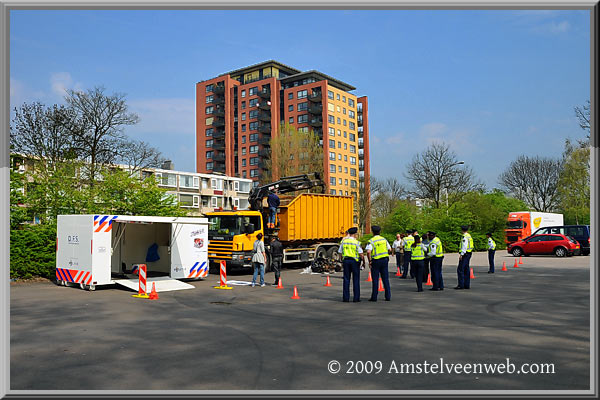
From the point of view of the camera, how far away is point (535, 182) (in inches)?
2601

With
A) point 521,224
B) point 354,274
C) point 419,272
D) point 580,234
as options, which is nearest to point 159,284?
point 354,274

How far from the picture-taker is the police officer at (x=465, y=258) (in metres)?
13.9

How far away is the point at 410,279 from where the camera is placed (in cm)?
1842

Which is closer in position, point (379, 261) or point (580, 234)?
point (379, 261)

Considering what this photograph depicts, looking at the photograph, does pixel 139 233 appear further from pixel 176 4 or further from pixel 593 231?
pixel 593 231

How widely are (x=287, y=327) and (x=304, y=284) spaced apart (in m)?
8.01

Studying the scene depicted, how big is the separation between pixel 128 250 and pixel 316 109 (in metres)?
70.4

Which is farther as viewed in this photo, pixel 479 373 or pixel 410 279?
pixel 410 279

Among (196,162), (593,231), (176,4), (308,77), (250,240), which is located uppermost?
(308,77)

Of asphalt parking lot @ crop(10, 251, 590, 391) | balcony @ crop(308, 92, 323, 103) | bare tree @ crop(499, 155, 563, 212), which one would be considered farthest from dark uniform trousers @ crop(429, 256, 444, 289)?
balcony @ crop(308, 92, 323, 103)

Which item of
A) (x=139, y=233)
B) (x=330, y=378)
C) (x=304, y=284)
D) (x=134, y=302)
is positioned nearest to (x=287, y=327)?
(x=330, y=378)

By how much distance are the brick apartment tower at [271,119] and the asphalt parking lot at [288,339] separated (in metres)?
72.7

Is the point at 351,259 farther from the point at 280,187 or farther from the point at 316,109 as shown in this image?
the point at 316,109

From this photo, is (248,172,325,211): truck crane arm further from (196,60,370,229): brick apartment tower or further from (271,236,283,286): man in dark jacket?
(196,60,370,229): brick apartment tower
